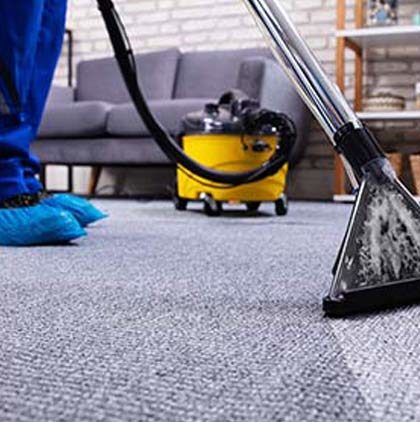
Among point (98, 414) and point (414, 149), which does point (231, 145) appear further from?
point (98, 414)

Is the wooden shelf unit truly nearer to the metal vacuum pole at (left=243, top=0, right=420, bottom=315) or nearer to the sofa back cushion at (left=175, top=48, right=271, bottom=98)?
the sofa back cushion at (left=175, top=48, right=271, bottom=98)

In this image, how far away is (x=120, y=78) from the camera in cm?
388

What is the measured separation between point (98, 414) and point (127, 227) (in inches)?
51.5

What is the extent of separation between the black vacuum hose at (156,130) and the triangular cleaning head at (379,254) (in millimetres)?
1074

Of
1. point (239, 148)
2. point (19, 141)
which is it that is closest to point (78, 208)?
point (19, 141)

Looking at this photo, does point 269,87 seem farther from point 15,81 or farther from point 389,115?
point 15,81

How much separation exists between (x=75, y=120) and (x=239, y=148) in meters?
1.42

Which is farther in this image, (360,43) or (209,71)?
(209,71)

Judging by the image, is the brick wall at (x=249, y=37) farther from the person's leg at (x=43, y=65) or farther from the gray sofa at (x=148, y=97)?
the person's leg at (x=43, y=65)

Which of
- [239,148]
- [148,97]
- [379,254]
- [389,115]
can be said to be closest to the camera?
[379,254]

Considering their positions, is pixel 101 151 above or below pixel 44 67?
below

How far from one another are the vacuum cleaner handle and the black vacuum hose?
0.88 m

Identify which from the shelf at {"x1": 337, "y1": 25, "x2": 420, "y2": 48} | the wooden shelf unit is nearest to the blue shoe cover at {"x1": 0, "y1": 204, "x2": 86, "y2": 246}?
the wooden shelf unit

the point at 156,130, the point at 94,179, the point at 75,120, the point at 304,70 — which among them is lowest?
the point at 94,179
